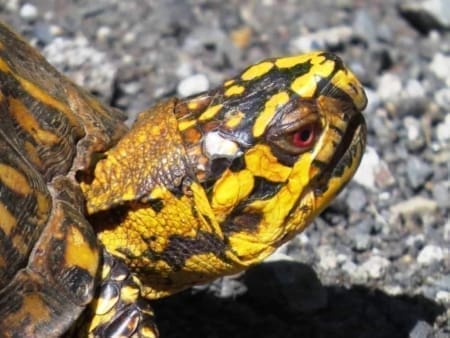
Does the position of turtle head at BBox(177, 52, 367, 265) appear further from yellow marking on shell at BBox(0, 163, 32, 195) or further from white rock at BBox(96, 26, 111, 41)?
white rock at BBox(96, 26, 111, 41)

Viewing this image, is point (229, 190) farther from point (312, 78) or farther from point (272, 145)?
point (312, 78)

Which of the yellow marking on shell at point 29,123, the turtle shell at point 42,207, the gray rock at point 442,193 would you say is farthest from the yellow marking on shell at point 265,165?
the gray rock at point 442,193

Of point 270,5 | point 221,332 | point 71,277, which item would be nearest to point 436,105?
point 270,5

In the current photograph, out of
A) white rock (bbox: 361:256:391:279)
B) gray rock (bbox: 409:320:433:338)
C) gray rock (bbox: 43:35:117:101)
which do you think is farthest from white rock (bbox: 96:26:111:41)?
gray rock (bbox: 409:320:433:338)

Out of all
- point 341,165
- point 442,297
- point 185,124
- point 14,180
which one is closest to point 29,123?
point 14,180

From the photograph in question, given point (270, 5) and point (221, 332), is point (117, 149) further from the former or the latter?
point (270, 5)

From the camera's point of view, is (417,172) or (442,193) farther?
(417,172)

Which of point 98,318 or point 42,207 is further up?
point 42,207
